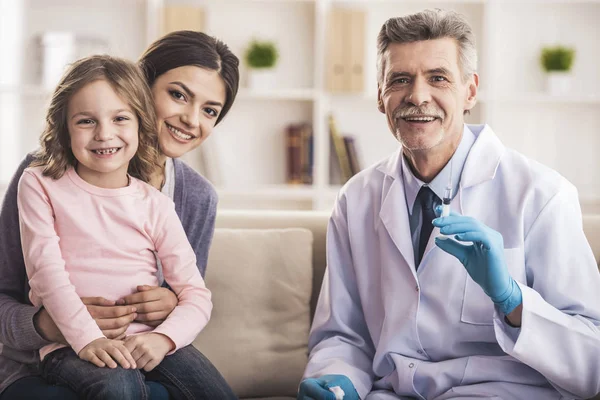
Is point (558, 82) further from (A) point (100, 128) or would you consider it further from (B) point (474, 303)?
(A) point (100, 128)

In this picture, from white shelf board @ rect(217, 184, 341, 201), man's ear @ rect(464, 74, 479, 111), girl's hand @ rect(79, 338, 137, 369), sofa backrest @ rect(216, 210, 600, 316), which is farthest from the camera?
white shelf board @ rect(217, 184, 341, 201)

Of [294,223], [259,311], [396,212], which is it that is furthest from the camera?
[294,223]

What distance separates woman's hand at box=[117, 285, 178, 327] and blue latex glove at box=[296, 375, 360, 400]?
0.32 meters

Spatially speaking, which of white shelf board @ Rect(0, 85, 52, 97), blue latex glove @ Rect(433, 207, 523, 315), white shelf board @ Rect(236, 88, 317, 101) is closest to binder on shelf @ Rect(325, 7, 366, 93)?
white shelf board @ Rect(236, 88, 317, 101)

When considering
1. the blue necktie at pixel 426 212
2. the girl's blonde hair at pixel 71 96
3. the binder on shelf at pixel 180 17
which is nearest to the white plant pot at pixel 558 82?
the binder on shelf at pixel 180 17

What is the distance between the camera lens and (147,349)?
1.44 m

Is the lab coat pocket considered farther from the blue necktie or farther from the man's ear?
the man's ear

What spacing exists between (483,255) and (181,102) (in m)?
0.72

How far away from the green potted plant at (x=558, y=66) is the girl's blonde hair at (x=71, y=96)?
269 cm

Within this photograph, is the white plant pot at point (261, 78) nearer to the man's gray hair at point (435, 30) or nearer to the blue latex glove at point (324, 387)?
the man's gray hair at point (435, 30)

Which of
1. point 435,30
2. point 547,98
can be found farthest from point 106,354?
point 547,98

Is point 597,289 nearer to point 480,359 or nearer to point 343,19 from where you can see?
point 480,359

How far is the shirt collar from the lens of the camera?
67.0 inches

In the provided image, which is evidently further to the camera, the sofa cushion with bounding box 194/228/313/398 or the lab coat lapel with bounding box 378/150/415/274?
the sofa cushion with bounding box 194/228/313/398
